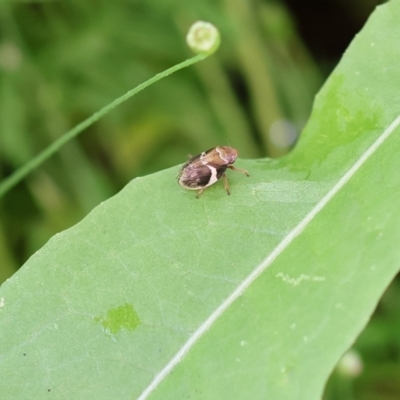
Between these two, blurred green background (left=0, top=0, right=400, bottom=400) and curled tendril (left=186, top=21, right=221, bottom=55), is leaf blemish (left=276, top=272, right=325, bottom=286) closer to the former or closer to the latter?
curled tendril (left=186, top=21, right=221, bottom=55)

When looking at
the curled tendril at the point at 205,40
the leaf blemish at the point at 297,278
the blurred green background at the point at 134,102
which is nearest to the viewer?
the leaf blemish at the point at 297,278

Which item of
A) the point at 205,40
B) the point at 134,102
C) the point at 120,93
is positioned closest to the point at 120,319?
the point at 205,40

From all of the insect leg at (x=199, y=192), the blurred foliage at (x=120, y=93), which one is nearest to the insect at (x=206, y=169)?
the insect leg at (x=199, y=192)

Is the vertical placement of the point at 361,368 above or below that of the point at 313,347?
below

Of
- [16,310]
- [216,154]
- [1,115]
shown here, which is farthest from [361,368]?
[1,115]

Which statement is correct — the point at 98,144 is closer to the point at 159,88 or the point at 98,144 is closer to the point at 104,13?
the point at 159,88

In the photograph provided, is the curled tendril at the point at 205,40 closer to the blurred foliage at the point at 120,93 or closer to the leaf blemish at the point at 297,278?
the leaf blemish at the point at 297,278
